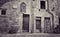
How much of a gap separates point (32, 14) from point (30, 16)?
404mm

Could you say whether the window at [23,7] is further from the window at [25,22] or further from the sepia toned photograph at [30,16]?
the window at [25,22]

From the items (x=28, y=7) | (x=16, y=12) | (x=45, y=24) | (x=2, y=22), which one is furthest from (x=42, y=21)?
(x=2, y=22)

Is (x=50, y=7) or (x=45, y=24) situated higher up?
(x=50, y=7)

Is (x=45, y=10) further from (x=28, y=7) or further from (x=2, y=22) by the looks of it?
(x=2, y=22)

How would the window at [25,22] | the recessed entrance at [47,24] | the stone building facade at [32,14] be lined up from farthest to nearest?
the recessed entrance at [47,24]
the window at [25,22]
the stone building facade at [32,14]

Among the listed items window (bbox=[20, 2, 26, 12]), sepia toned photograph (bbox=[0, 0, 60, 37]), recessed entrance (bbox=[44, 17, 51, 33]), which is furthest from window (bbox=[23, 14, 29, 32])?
recessed entrance (bbox=[44, 17, 51, 33])

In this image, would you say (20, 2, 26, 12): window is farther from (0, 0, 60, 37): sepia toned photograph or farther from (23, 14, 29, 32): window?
(23, 14, 29, 32): window

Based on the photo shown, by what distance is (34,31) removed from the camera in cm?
1329

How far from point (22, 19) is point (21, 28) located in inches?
50.2

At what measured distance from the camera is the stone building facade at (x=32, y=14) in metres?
13.2

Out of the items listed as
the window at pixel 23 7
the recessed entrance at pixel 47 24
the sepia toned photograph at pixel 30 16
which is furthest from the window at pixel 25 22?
the recessed entrance at pixel 47 24

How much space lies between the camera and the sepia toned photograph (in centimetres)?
1298

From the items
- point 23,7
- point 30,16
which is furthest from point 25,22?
point 23,7

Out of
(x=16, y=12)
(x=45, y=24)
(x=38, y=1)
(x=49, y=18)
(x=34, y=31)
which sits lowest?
(x=34, y=31)
